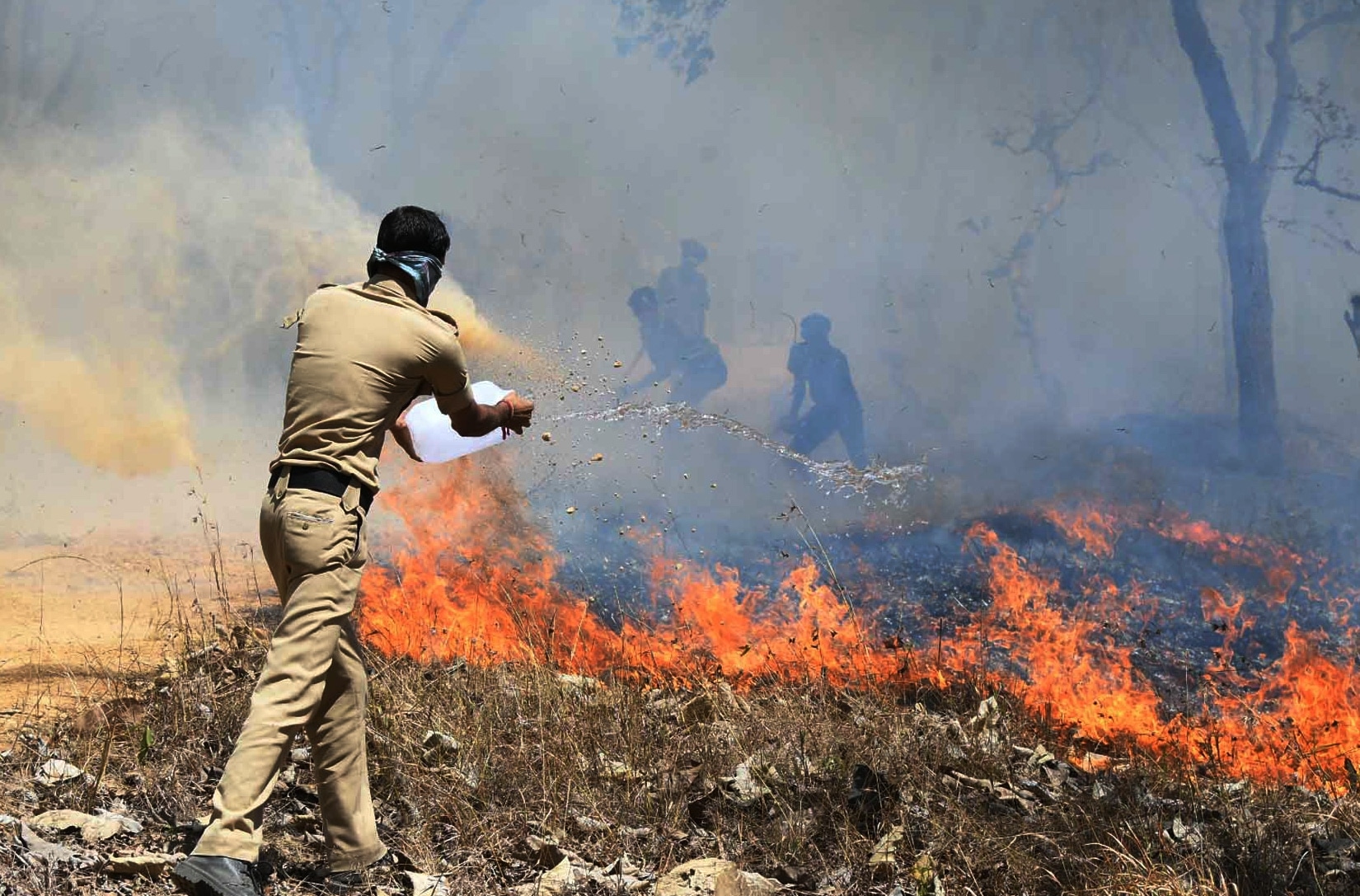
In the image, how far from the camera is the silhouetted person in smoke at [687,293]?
22.5 ft

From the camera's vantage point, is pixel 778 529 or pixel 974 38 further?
pixel 974 38

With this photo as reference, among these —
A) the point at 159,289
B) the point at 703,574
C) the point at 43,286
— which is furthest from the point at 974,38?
the point at 43,286

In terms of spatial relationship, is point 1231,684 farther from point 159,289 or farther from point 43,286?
point 43,286

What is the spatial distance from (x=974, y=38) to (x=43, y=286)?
5736 mm

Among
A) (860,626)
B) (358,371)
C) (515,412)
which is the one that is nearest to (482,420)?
(515,412)

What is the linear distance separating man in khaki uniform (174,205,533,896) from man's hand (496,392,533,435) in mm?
167

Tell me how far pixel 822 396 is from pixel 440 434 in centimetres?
345

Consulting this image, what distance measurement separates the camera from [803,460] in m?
6.69

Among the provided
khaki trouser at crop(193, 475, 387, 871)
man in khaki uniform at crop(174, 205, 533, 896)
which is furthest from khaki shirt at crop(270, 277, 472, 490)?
khaki trouser at crop(193, 475, 387, 871)

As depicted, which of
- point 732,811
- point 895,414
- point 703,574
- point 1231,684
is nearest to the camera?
point 732,811

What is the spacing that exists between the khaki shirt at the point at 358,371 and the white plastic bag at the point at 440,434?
29cm

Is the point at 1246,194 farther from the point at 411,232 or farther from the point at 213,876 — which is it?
the point at 213,876

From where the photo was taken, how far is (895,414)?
22.2 ft

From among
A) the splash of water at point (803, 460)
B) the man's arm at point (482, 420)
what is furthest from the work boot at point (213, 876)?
the splash of water at point (803, 460)
